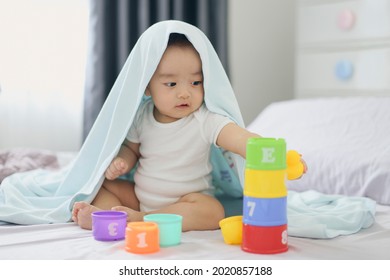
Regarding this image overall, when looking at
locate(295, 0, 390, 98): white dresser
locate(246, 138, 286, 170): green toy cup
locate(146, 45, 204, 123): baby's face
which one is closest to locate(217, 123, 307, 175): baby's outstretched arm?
locate(146, 45, 204, 123): baby's face

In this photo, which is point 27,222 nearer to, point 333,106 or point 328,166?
point 328,166

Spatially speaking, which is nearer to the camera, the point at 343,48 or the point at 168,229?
the point at 168,229

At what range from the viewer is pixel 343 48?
258cm

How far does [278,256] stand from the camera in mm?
1065

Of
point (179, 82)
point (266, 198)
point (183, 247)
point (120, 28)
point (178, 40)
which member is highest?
point (120, 28)

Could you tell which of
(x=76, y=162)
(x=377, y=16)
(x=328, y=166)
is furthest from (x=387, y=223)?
(x=377, y=16)

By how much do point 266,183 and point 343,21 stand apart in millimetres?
1704

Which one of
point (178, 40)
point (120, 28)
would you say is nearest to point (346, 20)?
point (120, 28)

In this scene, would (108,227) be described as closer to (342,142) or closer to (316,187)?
(316,187)

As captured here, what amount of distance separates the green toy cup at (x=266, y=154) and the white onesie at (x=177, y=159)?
1.16ft

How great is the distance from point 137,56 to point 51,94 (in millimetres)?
1208

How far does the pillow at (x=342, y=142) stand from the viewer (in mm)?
1661

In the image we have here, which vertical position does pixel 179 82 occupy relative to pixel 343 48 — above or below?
below

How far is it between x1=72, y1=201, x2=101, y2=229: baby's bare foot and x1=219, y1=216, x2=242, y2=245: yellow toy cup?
0.35 metres
